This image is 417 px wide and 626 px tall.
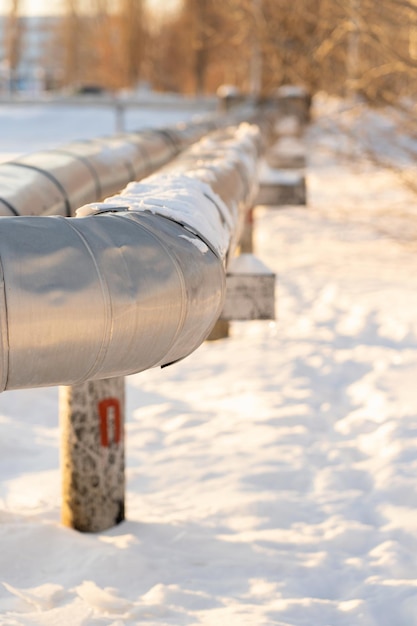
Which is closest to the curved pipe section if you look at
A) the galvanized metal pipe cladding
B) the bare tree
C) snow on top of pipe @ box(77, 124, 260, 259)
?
snow on top of pipe @ box(77, 124, 260, 259)

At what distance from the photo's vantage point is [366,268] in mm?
11633

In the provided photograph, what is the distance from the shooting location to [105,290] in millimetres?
2520

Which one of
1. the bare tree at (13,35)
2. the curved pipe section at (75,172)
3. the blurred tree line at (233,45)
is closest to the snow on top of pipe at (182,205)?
the curved pipe section at (75,172)

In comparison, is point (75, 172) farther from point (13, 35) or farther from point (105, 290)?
point (13, 35)

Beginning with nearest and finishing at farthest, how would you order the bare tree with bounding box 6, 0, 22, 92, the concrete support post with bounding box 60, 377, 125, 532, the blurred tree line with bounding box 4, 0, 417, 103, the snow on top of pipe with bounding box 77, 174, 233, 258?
the snow on top of pipe with bounding box 77, 174, 233, 258 < the concrete support post with bounding box 60, 377, 125, 532 < the blurred tree line with bounding box 4, 0, 417, 103 < the bare tree with bounding box 6, 0, 22, 92

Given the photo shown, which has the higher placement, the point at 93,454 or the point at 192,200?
the point at 192,200

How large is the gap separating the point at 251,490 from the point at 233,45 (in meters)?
34.5

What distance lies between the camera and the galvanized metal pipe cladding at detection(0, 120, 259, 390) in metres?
2.43

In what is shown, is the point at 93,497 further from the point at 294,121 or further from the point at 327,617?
the point at 294,121

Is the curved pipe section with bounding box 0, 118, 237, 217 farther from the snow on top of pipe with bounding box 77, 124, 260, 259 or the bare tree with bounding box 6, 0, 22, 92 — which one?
the bare tree with bounding box 6, 0, 22, 92

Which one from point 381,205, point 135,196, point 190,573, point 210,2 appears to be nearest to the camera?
point 135,196

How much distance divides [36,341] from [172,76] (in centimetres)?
4696

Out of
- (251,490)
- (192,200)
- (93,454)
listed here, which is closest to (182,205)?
(192,200)

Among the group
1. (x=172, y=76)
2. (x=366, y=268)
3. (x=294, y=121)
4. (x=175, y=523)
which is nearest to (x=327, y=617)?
(x=175, y=523)
